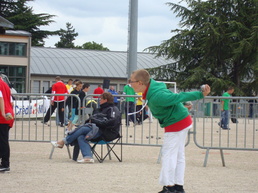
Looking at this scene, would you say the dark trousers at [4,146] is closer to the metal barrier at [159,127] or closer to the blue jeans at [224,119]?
the metal barrier at [159,127]

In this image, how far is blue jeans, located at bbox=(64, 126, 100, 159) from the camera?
1185cm

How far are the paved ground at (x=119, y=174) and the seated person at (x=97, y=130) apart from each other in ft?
1.11

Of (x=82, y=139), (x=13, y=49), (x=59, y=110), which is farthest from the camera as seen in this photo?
(x=13, y=49)

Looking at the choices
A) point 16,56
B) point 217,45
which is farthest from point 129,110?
point 16,56

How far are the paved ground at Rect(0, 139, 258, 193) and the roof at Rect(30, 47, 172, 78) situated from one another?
1999 inches

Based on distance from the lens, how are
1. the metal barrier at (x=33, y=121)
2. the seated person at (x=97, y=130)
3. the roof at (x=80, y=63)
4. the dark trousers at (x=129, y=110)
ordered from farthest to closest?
the roof at (x=80, y=63)
the metal barrier at (x=33, y=121)
the dark trousers at (x=129, y=110)
the seated person at (x=97, y=130)

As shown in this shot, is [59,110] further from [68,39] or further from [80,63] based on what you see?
[68,39]

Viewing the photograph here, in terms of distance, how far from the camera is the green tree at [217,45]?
50781mm

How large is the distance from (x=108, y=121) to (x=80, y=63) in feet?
183

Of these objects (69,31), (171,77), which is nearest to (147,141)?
(171,77)

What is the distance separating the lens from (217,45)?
52406mm

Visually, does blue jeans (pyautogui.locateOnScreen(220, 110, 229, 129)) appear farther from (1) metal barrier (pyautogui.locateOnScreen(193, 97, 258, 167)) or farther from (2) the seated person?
(2) the seated person

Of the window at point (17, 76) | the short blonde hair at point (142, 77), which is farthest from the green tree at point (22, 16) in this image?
the short blonde hair at point (142, 77)

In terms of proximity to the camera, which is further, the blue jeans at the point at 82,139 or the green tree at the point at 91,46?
the green tree at the point at 91,46
